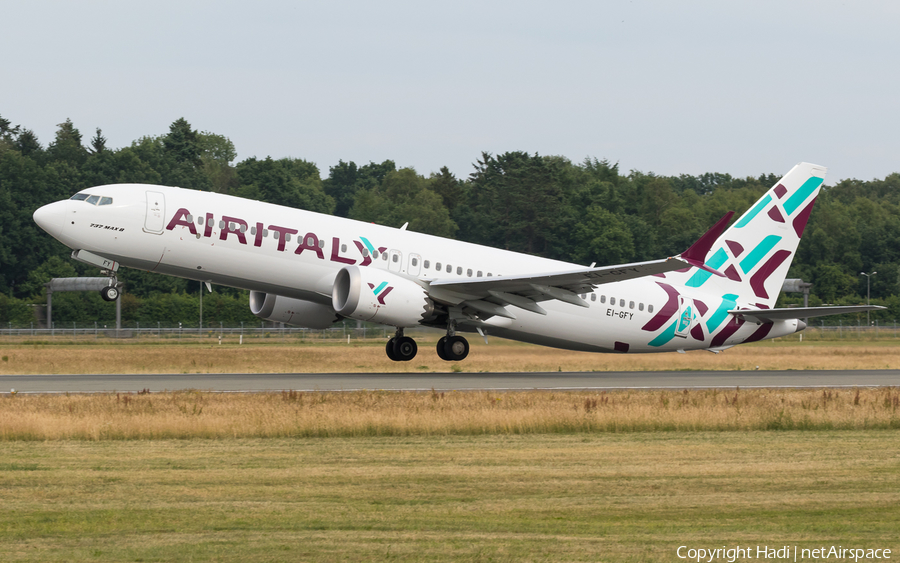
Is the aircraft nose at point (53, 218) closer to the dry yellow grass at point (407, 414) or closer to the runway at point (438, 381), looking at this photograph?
the runway at point (438, 381)

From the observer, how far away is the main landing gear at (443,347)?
103ft

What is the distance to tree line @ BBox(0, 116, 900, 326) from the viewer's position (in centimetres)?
8575

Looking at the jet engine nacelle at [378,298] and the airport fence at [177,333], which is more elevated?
→ the jet engine nacelle at [378,298]

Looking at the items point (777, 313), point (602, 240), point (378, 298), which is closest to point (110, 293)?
point (378, 298)

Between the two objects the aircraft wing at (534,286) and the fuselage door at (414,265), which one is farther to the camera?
the fuselage door at (414,265)

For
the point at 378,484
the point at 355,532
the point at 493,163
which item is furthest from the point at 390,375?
the point at 493,163

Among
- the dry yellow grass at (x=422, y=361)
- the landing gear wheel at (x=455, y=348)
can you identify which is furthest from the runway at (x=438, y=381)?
the dry yellow grass at (x=422, y=361)

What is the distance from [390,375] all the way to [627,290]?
895 cm

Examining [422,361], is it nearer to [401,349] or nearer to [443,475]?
[401,349]

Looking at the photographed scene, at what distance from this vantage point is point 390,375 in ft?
98.3

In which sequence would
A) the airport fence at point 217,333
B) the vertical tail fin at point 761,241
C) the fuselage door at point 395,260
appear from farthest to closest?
the airport fence at point 217,333 → the vertical tail fin at point 761,241 → the fuselage door at point 395,260

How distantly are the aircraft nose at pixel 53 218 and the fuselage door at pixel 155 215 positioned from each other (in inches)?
88.2

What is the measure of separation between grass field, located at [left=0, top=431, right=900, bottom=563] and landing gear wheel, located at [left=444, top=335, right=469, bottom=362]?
1428 cm

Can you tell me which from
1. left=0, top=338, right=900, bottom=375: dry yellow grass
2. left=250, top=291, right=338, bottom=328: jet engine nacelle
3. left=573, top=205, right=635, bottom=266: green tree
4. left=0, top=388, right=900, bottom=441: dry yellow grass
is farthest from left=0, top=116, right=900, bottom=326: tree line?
left=0, top=388, right=900, bottom=441: dry yellow grass
